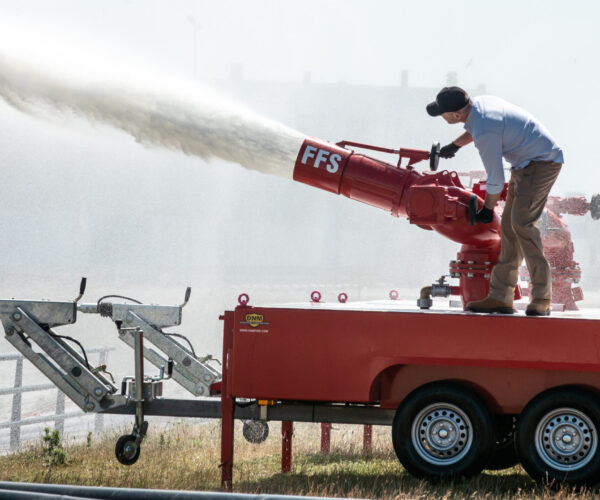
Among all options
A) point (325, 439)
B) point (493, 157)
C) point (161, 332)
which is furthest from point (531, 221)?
point (325, 439)

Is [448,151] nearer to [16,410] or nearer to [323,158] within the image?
[323,158]

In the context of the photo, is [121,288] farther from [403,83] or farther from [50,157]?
[403,83]

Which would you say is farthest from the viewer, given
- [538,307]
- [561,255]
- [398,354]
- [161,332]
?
[561,255]

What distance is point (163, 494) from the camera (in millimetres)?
5309

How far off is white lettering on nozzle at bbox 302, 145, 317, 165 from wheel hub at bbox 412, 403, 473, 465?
9.38 ft

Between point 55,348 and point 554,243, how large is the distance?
615 cm

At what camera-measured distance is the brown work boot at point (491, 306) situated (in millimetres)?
7691

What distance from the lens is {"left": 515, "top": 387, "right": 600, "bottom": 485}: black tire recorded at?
23.4 feet

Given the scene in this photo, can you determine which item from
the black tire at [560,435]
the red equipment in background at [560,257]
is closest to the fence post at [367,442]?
the red equipment in background at [560,257]

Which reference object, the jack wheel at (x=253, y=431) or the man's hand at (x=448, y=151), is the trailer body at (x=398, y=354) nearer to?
the man's hand at (x=448, y=151)

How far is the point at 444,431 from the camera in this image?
7.44m

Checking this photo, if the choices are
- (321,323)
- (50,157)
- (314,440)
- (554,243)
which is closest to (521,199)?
(321,323)

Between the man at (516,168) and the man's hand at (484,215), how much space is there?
0.07 feet

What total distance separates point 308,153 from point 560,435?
11.7 feet
